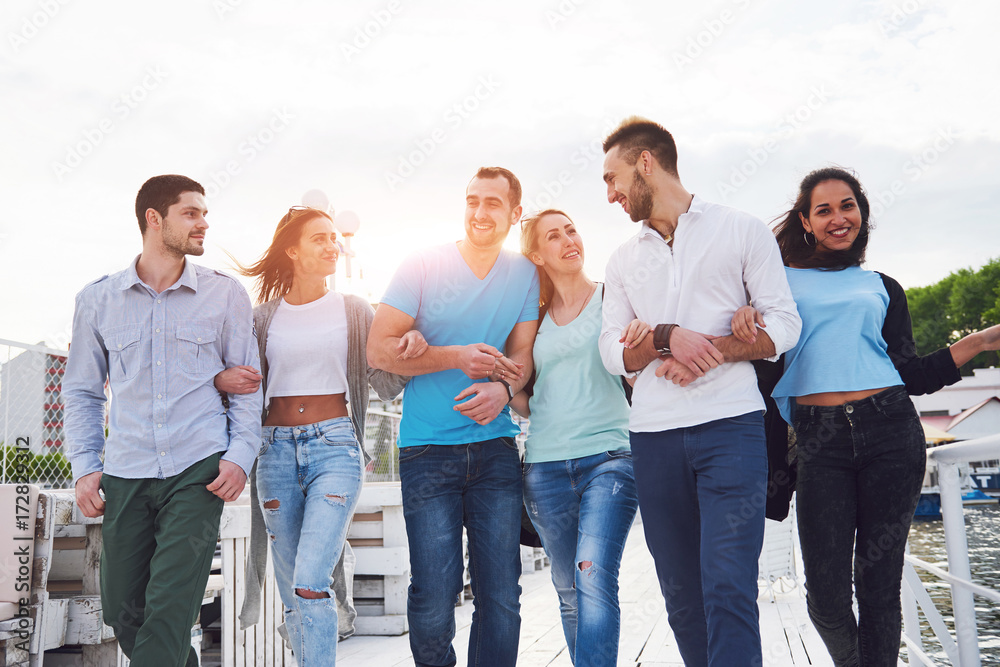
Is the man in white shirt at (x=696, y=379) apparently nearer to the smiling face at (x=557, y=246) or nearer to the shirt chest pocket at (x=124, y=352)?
the smiling face at (x=557, y=246)

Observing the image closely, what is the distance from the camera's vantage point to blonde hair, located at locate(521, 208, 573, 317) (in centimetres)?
281

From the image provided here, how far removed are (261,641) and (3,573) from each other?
139cm

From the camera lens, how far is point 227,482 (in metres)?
2.43

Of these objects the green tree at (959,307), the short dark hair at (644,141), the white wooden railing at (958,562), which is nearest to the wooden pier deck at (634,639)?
the white wooden railing at (958,562)

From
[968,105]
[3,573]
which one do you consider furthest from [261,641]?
[968,105]

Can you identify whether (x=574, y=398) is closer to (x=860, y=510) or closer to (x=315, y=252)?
(x=860, y=510)

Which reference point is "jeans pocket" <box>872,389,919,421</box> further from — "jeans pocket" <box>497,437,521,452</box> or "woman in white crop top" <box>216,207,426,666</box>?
"woman in white crop top" <box>216,207,426,666</box>

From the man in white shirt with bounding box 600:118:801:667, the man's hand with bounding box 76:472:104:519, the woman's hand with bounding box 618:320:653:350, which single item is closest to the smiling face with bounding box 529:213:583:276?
the man in white shirt with bounding box 600:118:801:667

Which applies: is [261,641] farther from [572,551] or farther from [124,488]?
[572,551]

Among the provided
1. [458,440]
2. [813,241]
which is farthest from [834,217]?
[458,440]

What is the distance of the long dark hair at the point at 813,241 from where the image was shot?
8.18ft

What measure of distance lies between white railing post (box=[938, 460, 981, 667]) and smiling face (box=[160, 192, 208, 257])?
279 cm

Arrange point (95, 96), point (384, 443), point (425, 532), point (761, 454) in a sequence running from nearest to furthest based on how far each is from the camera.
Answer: point (761, 454) → point (425, 532) → point (95, 96) → point (384, 443)

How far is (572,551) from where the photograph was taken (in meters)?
2.46
